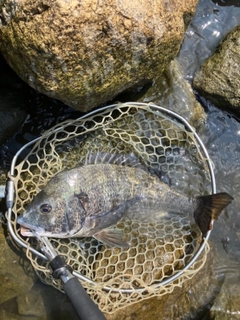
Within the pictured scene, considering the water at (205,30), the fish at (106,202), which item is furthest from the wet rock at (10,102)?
the water at (205,30)

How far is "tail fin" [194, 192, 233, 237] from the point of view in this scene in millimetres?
4176

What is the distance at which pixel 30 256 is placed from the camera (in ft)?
13.6

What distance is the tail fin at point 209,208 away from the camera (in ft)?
13.7

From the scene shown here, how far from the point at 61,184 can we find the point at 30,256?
845mm

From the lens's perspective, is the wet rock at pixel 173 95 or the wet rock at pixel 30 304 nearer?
the wet rock at pixel 30 304

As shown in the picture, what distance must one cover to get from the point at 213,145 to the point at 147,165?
3.70 feet

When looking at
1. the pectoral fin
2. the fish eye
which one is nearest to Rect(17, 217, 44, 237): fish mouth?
the fish eye

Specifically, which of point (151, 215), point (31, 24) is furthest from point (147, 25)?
point (151, 215)

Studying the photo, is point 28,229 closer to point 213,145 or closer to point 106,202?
point 106,202

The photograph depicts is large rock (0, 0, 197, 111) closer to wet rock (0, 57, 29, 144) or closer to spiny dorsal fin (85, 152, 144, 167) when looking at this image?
spiny dorsal fin (85, 152, 144, 167)

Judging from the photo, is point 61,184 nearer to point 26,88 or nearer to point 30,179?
point 30,179

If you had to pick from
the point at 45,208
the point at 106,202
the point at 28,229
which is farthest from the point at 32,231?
the point at 106,202

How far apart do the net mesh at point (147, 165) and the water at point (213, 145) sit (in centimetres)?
30

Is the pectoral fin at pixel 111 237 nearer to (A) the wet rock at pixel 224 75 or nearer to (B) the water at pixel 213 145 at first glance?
(B) the water at pixel 213 145
